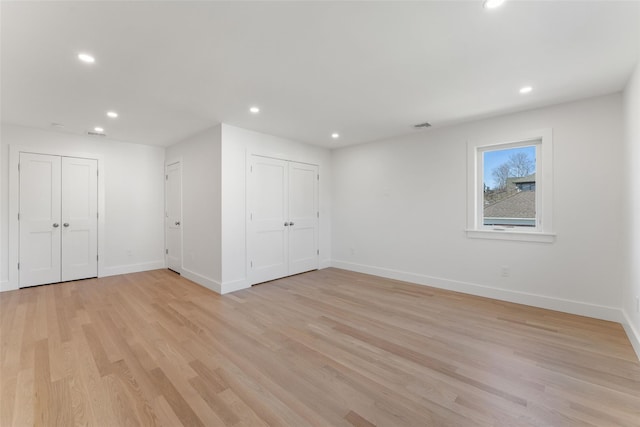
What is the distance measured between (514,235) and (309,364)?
3.15 m

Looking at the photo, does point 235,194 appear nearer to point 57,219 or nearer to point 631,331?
point 57,219

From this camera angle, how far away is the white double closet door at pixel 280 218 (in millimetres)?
4418

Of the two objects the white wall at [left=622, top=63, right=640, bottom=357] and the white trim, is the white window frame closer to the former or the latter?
the white wall at [left=622, top=63, right=640, bottom=357]

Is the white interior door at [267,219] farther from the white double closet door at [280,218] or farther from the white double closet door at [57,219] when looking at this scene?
the white double closet door at [57,219]

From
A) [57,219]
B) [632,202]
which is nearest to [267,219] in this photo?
[57,219]

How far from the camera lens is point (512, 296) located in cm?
355

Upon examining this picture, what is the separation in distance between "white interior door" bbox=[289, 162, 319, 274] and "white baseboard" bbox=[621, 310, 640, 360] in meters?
4.25

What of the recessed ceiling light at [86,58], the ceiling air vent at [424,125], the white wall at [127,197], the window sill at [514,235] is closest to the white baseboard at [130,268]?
the white wall at [127,197]

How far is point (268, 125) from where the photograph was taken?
13.4ft

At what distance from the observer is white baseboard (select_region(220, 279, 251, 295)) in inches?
156

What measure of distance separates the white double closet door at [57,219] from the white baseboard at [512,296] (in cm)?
517

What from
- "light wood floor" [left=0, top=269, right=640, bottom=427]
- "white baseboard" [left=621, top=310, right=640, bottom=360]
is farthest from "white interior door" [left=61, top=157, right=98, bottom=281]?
"white baseboard" [left=621, top=310, right=640, bottom=360]

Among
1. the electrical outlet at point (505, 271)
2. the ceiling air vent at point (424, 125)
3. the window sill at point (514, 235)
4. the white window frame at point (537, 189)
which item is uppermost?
the ceiling air vent at point (424, 125)

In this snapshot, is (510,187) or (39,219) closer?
(510,187)
